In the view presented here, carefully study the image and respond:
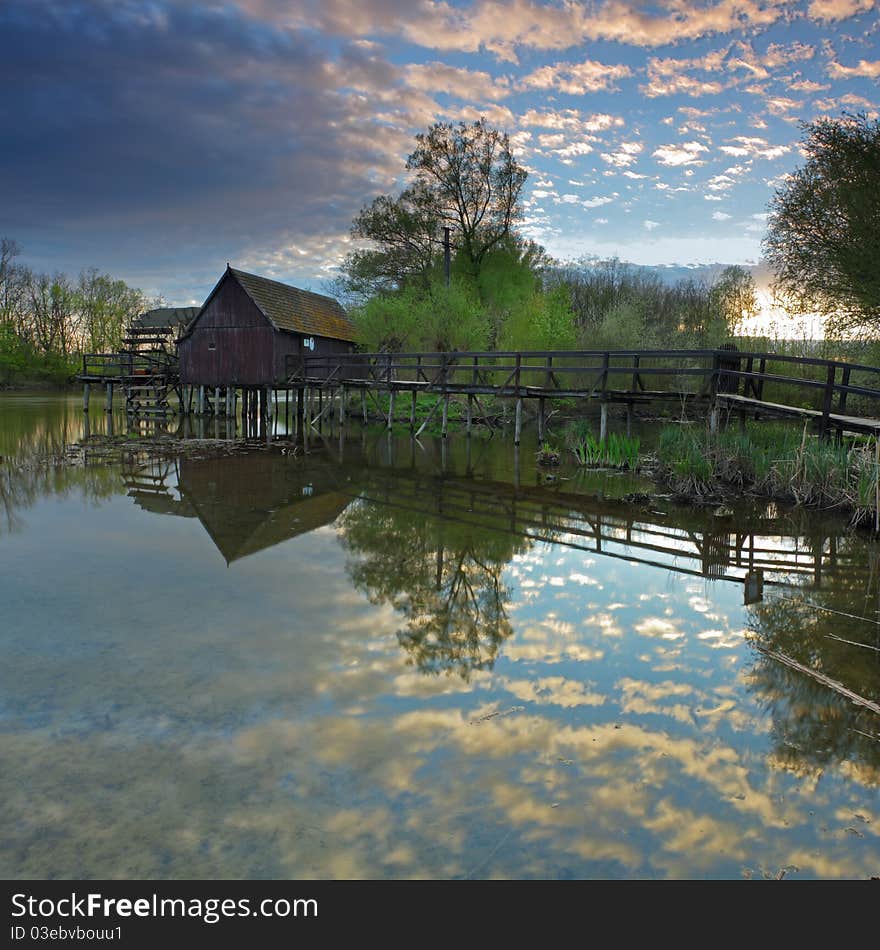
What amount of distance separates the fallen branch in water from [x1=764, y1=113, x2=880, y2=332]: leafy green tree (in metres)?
17.5

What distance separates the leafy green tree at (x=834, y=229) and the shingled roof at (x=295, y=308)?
66.6 feet

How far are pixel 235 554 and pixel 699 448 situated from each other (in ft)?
30.7

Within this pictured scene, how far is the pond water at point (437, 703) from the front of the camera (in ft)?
9.69

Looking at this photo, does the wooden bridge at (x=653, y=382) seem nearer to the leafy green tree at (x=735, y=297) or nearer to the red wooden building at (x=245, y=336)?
the red wooden building at (x=245, y=336)

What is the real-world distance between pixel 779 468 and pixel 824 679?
8.12 m

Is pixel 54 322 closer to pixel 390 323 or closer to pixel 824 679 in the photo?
pixel 390 323

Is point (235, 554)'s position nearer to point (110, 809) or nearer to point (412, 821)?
point (110, 809)

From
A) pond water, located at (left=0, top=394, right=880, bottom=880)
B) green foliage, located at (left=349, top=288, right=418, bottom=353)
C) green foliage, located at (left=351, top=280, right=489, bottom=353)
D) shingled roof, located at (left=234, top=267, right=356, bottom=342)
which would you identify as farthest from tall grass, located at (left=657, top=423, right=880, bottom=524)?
shingled roof, located at (left=234, top=267, right=356, bottom=342)

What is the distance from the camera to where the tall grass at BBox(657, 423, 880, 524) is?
1042 cm

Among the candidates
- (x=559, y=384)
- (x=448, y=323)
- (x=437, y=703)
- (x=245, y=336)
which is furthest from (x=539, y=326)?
(x=437, y=703)

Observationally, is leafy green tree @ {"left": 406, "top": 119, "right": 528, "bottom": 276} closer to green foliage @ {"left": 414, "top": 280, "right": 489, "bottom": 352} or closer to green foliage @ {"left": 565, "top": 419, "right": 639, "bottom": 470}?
green foliage @ {"left": 414, "top": 280, "right": 489, "bottom": 352}

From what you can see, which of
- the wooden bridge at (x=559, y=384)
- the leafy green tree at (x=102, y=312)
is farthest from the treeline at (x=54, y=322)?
the wooden bridge at (x=559, y=384)

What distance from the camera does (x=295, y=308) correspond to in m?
32.1

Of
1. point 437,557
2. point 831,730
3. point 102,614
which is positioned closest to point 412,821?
point 831,730
